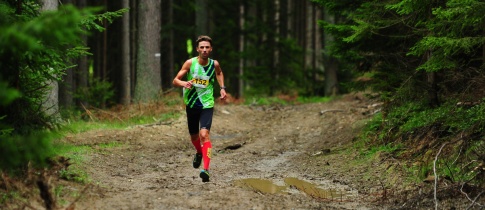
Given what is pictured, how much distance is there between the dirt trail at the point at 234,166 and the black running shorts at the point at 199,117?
850 millimetres

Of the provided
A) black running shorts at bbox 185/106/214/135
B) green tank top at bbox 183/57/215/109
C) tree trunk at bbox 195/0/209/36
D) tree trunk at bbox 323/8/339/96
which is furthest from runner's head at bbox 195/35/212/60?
tree trunk at bbox 195/0/209/36

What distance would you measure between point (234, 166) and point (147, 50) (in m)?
9.74

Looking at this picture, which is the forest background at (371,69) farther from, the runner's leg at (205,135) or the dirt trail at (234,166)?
the runner's leg at (205,135)

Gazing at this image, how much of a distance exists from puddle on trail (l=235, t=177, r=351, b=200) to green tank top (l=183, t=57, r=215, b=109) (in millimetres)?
1381

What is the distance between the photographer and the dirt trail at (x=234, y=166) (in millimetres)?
7555

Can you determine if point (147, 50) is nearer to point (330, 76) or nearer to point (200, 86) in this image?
point (200, 86)

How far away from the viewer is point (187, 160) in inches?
463

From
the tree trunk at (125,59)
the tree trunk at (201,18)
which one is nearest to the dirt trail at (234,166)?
the tree trunk at (125,59)

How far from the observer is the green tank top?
8.99m

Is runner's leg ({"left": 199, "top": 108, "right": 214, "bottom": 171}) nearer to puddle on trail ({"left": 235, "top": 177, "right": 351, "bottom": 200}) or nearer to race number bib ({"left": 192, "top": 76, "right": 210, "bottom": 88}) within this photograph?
race number bib ({"left": 192, "top": 76, "right": 210, "bottom": 88})

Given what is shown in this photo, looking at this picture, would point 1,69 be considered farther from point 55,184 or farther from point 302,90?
point 302,90

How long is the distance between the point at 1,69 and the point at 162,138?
833 centimetres

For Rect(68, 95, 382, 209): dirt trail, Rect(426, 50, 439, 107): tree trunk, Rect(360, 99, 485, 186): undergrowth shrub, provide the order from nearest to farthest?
1. Rect(68, 95, 382, 209): dirt trail
2. Rect(360, 99, 485, 186): undergrowth shrub
3. Rect(426, 50, 439, 107): tree trunk

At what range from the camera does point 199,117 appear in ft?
31.0
